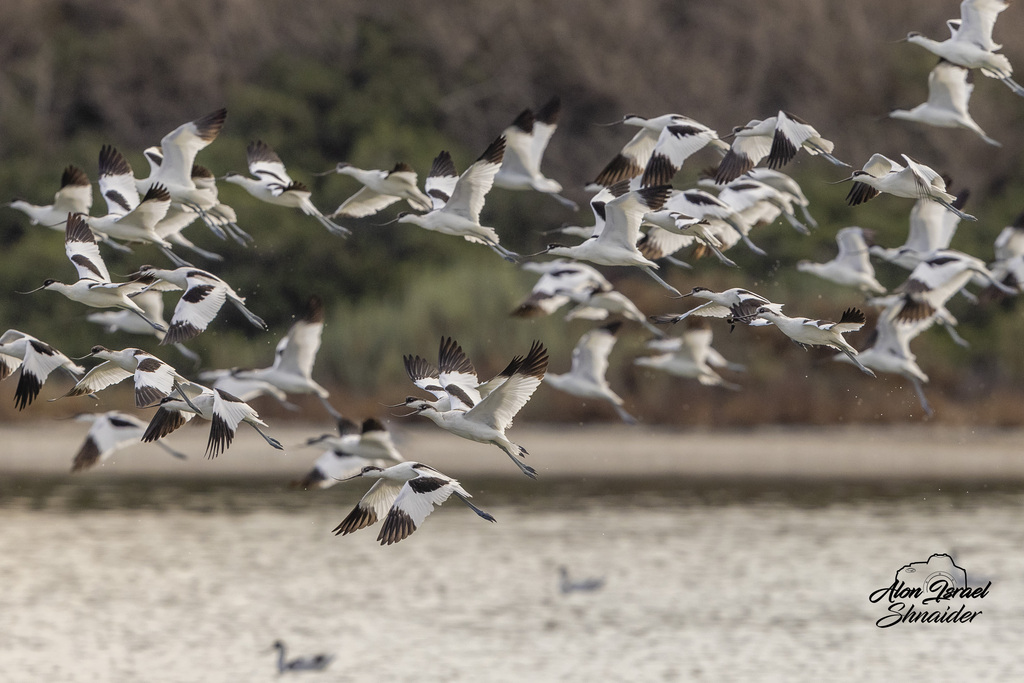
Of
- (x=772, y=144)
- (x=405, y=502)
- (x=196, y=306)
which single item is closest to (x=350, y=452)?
(x=196, y=306)

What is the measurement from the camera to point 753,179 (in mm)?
13289

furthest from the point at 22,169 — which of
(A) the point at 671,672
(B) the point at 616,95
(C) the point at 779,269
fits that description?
(A) the point at 671,672

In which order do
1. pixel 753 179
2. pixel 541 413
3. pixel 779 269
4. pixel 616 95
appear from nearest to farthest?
pixel 753 179
pixel 541 413
pixel 779 269
pixel 616 95

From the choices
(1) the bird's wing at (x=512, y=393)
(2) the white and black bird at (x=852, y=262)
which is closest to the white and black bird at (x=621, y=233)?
(1) the bird's wing at (x=512, y=393)

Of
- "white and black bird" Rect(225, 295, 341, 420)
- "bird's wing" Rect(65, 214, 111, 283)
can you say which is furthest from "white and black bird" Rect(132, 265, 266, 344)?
"white and black bird" Rect(225, 295, 341, 420)

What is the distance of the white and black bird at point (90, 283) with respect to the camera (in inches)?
454

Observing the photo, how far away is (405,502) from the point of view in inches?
420

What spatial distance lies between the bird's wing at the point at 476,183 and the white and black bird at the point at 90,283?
2232 millimetres

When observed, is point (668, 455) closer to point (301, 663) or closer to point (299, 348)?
point (301, 663)

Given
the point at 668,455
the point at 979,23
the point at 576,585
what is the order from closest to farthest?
1. the point at 979,23
2. the point at 576,585
3. the point at 668,455

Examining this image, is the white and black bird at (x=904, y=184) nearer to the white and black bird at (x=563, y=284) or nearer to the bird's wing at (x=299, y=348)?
the white and black bird at (x=563, y=284)

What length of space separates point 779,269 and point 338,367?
806 cm

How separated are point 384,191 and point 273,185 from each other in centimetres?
94

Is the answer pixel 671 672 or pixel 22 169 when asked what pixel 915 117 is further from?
pixel 22 169
